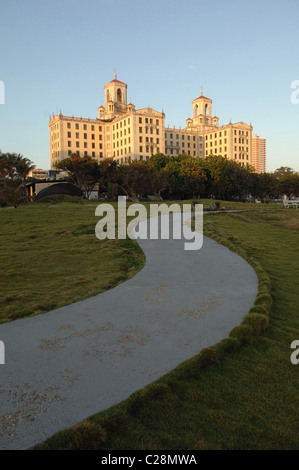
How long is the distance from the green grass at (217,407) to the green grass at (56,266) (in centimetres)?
331

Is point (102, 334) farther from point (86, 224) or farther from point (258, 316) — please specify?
point (86, 224)

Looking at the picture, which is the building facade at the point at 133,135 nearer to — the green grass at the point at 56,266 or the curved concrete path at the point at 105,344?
the green grass at the point at 56,266

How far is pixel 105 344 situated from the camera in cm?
461

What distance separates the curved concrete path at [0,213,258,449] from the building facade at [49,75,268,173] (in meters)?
94.1

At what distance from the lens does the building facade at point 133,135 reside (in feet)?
346

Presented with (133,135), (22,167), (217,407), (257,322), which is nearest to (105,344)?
(217,407)

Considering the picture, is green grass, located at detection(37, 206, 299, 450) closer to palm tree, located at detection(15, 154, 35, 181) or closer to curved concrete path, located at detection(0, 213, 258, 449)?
curved concrete path, located at detection(0, 213, 258, 449)

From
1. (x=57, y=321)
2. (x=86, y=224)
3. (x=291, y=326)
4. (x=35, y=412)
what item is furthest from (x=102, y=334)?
(x=86, y=224)

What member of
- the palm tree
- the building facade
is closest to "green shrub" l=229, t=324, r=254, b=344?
the palm tree

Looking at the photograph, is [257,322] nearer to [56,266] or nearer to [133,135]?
[56,266]

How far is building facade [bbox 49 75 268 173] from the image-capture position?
10531cm

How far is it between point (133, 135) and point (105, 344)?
339 feet

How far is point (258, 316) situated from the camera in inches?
212

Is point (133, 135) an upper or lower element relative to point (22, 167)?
upper
